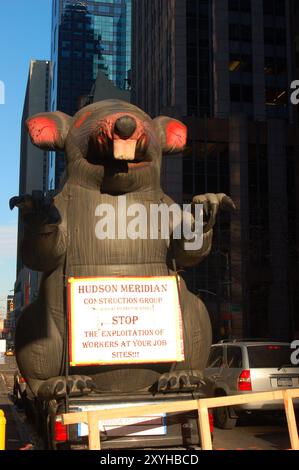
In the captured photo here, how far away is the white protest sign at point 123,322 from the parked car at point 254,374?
5.13m

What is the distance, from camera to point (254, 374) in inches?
416

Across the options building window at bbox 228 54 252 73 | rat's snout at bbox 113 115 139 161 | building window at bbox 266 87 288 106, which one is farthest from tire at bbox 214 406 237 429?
building window at bbox 266 87 288 106

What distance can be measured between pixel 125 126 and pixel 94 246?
4.13 feet

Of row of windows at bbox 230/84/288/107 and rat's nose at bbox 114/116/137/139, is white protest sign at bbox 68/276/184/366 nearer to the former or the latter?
rat's nose at bbox 114/116/137/139

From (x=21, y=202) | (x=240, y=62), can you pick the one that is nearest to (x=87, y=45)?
(x=240, y=62)

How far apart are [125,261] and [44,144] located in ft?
5.36

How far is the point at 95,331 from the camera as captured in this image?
5.61m

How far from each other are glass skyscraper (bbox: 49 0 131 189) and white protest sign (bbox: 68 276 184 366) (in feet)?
501

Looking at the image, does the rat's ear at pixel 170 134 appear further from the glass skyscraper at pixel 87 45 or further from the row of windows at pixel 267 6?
the glass skyscraper at pixel 87 45

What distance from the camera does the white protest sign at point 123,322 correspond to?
5.61 meters

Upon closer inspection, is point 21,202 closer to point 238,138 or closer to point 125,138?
point 125,138
